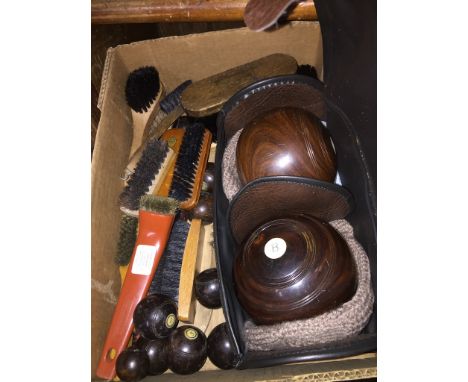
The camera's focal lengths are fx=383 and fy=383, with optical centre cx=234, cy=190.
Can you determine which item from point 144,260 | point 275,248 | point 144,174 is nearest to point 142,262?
point 144,260

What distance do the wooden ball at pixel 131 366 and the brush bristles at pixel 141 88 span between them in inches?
26.9

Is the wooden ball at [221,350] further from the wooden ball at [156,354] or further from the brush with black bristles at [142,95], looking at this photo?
the brush with black bristles at [142,95]

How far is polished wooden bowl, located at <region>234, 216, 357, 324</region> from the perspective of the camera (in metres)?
0.65

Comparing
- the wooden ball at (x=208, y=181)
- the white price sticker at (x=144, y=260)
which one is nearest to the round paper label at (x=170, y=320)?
the white price sticker at (x=144, y=260)

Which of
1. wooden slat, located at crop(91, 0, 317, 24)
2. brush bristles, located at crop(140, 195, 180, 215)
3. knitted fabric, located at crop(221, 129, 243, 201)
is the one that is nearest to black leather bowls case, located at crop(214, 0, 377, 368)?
knitted fabric, located at crop(221, 129, 243, 201)

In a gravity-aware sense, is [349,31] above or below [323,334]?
above

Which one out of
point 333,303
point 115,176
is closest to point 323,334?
point 333,303

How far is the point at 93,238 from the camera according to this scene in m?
0.88

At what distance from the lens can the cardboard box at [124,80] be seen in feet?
2.96

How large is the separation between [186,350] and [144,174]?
17.1 inches

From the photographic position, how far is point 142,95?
1.12m

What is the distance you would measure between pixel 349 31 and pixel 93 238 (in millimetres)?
695

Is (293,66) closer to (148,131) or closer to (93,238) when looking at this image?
(148,131)

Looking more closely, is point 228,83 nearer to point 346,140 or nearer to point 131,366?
point 346,140
